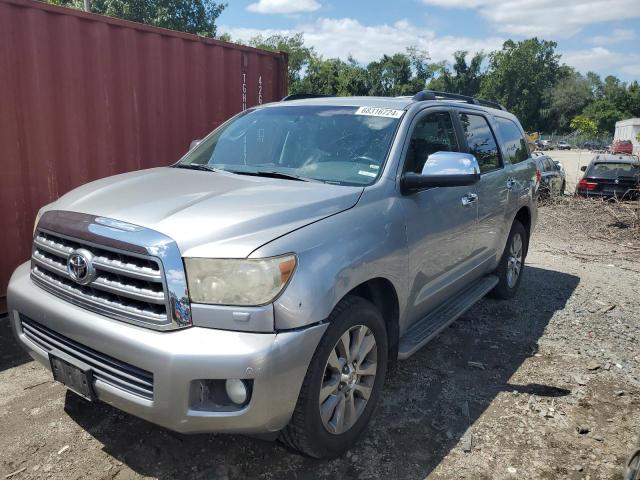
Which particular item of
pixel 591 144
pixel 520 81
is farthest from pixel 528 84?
pixel 591 144

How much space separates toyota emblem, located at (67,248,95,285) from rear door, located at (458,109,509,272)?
2900mm

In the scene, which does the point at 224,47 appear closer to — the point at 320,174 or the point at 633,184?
the point at 320,174

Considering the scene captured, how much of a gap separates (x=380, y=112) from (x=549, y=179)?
11.1 meters

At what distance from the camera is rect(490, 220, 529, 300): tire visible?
→ 512cm

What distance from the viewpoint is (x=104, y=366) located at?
2303mm

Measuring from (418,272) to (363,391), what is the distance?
84 centimetres

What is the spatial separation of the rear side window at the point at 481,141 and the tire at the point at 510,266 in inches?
33.8

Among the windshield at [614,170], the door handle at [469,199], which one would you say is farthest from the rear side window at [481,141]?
the windshield at [614,170]

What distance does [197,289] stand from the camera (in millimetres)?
2174

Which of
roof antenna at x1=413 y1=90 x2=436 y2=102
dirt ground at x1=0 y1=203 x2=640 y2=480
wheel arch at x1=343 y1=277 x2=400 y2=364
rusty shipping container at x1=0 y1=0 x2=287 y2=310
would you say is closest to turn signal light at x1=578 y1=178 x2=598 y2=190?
dirt ground at x1=0 y1=203 x2=640 y2=480

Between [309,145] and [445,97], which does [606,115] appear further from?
[309,145]

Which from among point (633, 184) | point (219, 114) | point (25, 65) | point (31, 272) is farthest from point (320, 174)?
point (633, 184)

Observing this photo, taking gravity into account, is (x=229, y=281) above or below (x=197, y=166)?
below

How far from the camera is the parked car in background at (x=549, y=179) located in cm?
1252
